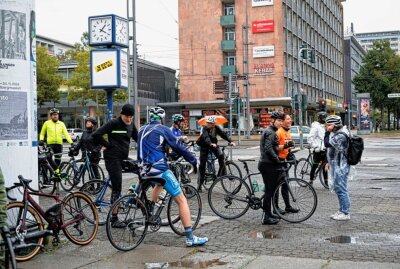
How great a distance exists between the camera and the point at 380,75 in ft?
224

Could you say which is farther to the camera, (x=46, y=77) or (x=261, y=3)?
(x=261, y=3)

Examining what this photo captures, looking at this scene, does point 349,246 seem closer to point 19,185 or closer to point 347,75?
point 19,185

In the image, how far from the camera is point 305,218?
8.62m

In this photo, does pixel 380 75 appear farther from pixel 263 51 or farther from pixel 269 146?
pixel 269 146

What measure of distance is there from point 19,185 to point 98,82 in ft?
26.9

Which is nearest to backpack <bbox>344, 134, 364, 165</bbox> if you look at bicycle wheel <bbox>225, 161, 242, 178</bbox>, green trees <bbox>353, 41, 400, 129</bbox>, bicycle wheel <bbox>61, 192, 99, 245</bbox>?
bicycle wheel <bbox>225, 161, 242, 178</bbox>

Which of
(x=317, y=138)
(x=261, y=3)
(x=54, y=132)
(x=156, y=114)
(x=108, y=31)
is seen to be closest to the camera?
(x=156, y=114)

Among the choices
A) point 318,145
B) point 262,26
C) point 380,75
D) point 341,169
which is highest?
point 262,26

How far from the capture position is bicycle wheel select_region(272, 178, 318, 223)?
28.2ft

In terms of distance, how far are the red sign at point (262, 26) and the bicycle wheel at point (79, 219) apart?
2064 inches

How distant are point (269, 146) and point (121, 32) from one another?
23.9 feet

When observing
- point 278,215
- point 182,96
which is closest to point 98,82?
point 278,215

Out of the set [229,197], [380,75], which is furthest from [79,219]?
[380,75]

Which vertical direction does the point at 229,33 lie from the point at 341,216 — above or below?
above
